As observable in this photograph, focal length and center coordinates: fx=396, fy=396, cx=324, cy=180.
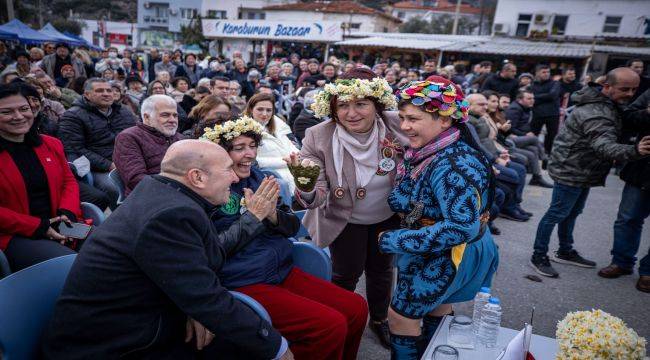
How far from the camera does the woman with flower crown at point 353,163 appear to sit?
8.14 ft

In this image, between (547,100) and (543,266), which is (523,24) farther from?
(543,266)

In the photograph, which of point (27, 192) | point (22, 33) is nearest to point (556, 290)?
point (27, 192)

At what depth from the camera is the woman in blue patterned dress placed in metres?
1.81

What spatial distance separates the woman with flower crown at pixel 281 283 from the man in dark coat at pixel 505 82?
742 cm

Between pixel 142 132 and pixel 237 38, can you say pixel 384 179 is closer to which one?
pixel 142 132

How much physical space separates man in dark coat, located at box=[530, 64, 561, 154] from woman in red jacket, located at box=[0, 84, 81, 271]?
8554 millimetres

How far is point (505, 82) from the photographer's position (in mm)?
8539

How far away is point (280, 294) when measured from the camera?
2148 mm

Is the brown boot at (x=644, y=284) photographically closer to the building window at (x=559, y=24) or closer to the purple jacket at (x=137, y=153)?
the purple jacket at (x=137, y=153)

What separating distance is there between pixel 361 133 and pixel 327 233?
2.28 feet

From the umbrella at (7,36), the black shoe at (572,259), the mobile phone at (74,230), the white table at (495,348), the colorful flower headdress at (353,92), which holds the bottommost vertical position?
the black shoe at (572,259)

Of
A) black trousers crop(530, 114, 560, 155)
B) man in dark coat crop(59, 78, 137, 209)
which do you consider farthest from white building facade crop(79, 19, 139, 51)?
black trousers crop(530, 114, 560, 155)

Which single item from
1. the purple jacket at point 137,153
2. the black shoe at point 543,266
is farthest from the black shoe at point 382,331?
the purple jacket at point 137,153

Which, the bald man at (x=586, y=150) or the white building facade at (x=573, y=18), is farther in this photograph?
the white building facade at (x=573, y=18)
